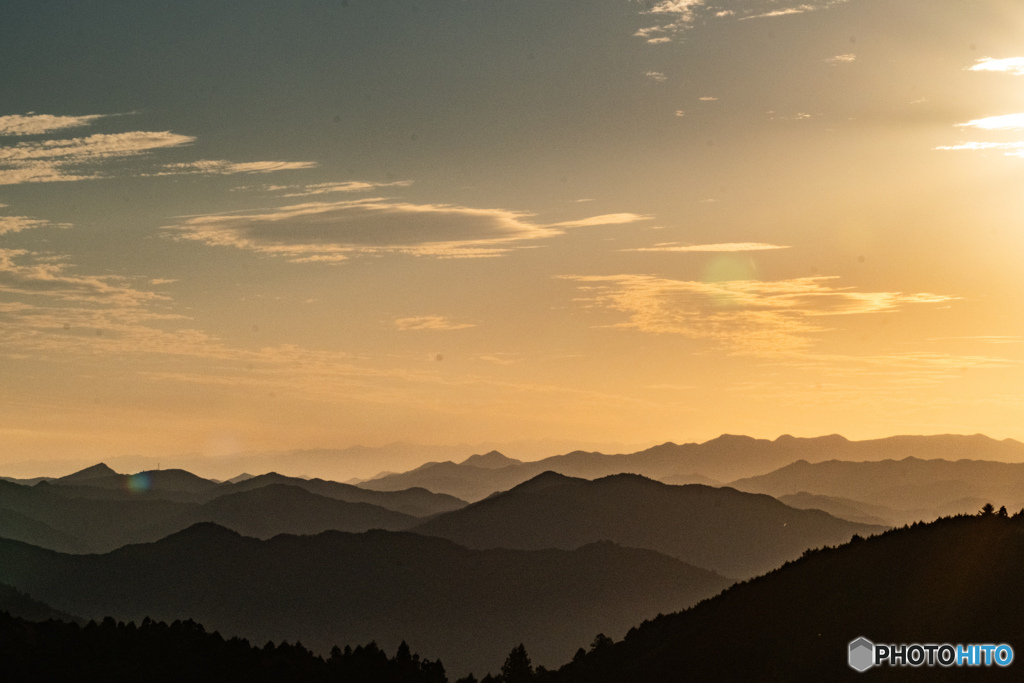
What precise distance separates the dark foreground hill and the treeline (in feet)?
146

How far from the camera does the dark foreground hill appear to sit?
4444 inches

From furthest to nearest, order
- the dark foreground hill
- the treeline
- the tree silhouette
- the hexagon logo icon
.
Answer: the tree silhouette
the treeline
the dark foreground hill
the hexagon logo icon

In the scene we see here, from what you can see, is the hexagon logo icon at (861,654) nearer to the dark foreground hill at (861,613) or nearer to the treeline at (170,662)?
the dark foreground hill at (861,613)

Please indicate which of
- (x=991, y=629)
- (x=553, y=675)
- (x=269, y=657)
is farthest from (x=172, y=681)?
(x=991, y=629)

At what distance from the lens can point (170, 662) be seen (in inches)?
7397

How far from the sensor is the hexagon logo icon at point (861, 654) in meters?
111

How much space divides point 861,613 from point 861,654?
11.6 meters

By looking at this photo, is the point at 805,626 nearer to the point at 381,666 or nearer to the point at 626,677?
the point at 626,677

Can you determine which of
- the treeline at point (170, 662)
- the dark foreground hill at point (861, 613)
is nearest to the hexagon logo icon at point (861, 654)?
the dark foreground hill at point (861, 613)

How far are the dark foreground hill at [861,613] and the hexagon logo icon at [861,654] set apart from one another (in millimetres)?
1026

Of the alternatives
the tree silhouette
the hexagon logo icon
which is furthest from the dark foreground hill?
the tree silhouette

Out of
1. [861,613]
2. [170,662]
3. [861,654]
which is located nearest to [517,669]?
[170,662]

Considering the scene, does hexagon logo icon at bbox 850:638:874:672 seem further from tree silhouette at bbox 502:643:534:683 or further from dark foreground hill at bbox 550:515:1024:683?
tree silhouette at bbox 502:643:534:683

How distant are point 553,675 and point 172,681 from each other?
67.0m
